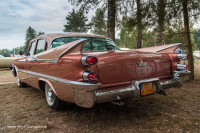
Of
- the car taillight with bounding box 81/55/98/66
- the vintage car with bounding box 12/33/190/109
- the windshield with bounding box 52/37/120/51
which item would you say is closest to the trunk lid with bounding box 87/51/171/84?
the vintage car with bounding box 12/33/190/109

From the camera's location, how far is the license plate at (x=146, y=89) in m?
2.34

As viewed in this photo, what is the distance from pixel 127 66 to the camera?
7.47 feet

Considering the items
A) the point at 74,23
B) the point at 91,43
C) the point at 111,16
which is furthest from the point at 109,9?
the point at 74,23

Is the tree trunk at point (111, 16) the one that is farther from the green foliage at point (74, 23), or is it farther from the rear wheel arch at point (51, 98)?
the green foliage at point (74, 23)

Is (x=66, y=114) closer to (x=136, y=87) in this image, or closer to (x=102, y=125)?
(x=102, y=125)

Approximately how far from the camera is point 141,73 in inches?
94.6

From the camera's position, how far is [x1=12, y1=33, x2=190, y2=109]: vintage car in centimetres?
200

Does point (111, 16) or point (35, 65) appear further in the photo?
point (111, 16)

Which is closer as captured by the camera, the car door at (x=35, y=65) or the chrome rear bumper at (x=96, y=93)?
the chrome rear bumper at (x=96, y=93)

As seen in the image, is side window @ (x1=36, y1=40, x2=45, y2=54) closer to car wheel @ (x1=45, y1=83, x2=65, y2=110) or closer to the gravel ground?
car wheel @ (x1=45, y1=83, x2=65, y2=110)

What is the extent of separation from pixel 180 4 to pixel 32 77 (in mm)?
5342

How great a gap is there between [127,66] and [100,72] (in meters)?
0.46

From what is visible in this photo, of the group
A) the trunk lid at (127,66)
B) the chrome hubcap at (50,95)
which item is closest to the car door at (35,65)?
the chrome hubcap at (50,95)

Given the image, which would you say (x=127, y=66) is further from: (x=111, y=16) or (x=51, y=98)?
(x=111, y=16)
